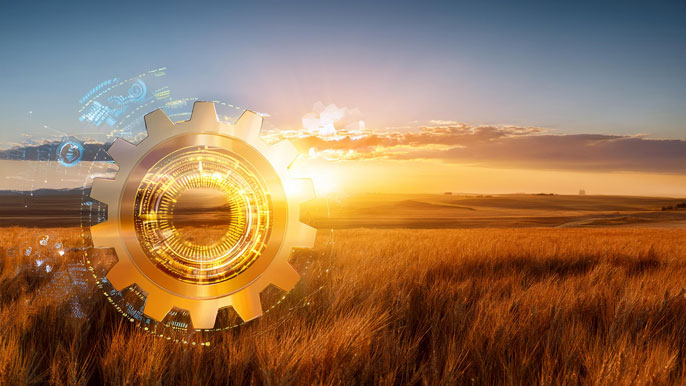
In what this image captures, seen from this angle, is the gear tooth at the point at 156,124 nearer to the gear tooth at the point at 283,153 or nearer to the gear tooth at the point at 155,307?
the gear tooth at the point at 283,153

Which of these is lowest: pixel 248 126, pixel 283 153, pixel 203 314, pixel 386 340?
pixel 386 340

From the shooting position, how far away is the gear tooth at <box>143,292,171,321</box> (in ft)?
8.93

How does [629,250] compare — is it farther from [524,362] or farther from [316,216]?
[316,216]

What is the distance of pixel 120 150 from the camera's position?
268 cm

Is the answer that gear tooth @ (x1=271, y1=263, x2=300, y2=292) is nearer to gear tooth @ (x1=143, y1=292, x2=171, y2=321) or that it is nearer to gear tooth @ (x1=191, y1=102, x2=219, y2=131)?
gear tooth @ (x1=143, y1=292, x2=171, y2=321)

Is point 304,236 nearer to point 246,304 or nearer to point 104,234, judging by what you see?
point 246,304

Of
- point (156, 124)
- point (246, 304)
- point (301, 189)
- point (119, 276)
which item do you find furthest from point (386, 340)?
point (156, 124)

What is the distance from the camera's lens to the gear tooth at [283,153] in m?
2.70

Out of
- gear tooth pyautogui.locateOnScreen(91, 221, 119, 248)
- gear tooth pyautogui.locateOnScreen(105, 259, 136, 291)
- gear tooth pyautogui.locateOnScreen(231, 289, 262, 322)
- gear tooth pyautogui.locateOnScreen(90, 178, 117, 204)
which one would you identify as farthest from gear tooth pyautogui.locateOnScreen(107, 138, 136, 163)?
gear tooth pyautogui.locateOnScreen(231, 289, 262, 322)

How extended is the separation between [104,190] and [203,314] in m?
0.99

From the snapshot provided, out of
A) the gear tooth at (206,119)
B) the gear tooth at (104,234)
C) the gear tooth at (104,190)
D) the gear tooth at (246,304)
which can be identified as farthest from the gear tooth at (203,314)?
the gear tooth at (206,119)

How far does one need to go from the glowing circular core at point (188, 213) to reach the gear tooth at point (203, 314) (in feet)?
0.52

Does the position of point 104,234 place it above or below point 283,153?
below

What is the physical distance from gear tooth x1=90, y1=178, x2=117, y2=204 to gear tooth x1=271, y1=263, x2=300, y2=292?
3.59 feet
